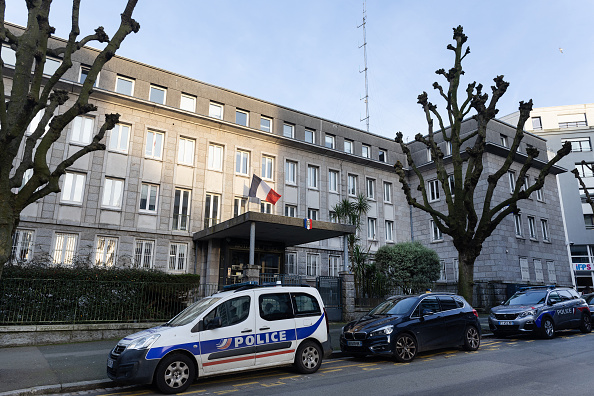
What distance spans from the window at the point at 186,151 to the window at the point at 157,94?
2420 millimetres

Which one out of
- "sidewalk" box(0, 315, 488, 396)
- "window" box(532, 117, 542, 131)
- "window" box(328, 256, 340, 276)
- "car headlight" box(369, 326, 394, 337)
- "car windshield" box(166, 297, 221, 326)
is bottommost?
"sidewalk" box(0, 315, 488, 396)

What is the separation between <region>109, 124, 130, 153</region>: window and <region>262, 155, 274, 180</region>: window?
8213 millimetres

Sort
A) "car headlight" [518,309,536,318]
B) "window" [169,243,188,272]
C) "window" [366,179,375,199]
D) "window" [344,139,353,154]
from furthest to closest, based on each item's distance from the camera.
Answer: "window" [366,179,375,199] < "window" [344,139,353,154] < "window" [169,243,188,272] < "car headlight" [518,309,536,318]

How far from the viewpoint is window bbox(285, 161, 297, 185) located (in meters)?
26.6

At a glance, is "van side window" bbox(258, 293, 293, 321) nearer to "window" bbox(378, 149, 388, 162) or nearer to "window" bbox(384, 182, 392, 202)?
"window" bbox(384, 182, 392, 202)

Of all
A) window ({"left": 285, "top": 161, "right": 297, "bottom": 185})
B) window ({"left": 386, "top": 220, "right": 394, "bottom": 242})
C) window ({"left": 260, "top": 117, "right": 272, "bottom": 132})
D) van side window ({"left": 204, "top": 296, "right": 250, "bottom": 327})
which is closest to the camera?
van side window ({"left": 204, "top": 296, "right": 250, "bottom": 327})

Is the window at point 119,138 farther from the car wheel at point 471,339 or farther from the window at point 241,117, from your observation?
the car wheel at point 471,339

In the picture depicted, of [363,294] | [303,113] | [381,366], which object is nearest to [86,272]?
[381,366]

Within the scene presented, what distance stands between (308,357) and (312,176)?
2005cm

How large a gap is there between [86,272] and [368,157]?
22662 millimetres

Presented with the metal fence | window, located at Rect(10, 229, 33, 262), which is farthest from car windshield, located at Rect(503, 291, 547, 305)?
window, located at Rect(10, 229, 33, 262)

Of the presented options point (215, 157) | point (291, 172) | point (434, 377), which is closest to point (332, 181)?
point (291, 172)

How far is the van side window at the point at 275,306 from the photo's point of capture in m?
8.12

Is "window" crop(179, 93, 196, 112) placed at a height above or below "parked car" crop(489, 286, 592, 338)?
above
